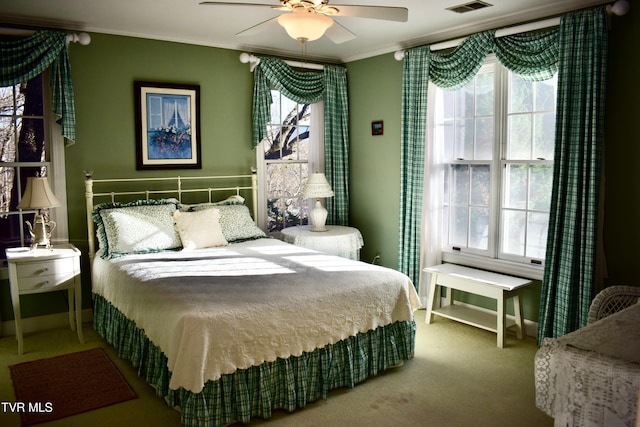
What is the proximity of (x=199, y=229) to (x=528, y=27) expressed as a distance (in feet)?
9.75

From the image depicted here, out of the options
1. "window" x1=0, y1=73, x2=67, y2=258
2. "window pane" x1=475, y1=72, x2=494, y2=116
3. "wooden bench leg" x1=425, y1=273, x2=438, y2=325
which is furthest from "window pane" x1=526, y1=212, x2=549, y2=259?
"window" x1=0, y1=73, x2=67, y2=258

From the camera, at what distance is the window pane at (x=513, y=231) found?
4348 millimetres

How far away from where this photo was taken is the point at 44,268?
3.87 metres

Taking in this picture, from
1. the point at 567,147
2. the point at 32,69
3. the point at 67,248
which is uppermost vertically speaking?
the point at 32,69

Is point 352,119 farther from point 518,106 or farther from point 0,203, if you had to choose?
point 0,203

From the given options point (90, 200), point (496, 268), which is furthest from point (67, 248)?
point (496, 268)

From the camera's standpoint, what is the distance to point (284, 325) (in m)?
2.98

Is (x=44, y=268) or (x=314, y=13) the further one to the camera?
(x=44, y=268)

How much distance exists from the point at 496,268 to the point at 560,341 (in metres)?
2.67

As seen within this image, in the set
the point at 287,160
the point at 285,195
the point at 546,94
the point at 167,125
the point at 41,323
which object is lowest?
the point at 41,323

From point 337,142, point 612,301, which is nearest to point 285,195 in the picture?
point 337,142

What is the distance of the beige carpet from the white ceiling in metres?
2.47

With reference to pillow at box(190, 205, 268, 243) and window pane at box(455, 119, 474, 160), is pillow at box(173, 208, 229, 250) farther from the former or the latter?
window pane at box(455, 119, 474, 160)

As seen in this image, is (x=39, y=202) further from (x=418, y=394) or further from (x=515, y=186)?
(x=515, y=186)
